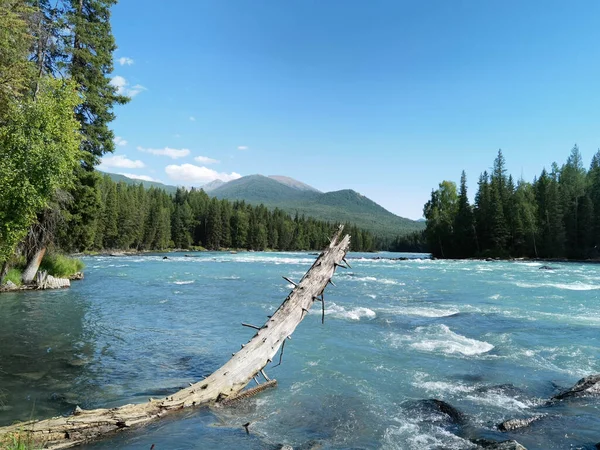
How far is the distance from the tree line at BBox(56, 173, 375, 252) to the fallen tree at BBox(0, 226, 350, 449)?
6726cm

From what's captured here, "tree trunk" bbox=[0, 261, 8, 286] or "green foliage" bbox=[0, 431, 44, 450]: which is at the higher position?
"tree trunk" bbox=[0, 261, 8, 286]

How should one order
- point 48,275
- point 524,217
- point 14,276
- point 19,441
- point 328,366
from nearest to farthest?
point 19,441 → point 328,366 → point 14,276 → point 48,275 → point 524,217

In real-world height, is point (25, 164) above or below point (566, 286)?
above

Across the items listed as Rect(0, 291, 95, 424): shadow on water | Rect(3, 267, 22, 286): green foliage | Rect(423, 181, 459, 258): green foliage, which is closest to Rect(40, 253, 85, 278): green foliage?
Rect(3, 267, 22, 286): green foliage

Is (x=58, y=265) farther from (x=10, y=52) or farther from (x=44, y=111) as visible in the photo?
(x=10, y=52)

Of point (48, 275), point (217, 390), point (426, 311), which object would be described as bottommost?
point (426, 311)

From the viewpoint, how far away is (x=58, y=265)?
27.6m

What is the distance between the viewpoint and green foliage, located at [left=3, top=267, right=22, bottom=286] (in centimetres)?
2133

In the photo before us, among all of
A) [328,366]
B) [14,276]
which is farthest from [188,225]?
[328,366]

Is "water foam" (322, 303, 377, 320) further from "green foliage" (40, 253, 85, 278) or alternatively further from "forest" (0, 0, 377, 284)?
"green foliage" (40, 253, 85, 278)

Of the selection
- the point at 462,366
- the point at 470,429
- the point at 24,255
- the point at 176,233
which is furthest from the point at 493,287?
the point at 176,233

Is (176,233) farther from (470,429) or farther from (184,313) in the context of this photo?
(470,429)

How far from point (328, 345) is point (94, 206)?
19729 mm

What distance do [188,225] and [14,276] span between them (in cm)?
10292
